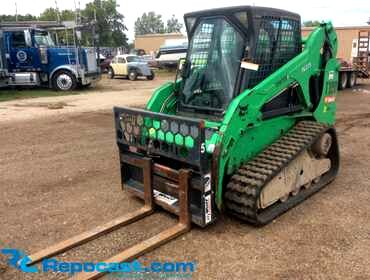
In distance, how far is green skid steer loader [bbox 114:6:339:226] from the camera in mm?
3982

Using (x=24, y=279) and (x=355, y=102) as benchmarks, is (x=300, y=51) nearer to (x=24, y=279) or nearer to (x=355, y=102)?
(x=24, y=279)

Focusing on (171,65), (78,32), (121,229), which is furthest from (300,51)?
(171,65)

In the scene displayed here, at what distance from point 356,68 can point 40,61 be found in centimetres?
1532

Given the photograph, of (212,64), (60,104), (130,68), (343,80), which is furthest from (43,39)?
(212,64)

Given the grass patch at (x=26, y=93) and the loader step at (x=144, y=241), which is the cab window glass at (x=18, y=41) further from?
the loader step at (x=144, y=241)

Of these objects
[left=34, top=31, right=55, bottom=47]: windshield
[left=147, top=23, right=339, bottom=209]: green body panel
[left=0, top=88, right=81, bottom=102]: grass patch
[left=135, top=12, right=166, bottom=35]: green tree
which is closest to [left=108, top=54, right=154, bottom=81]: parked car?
[left=34, top=31, right=55, bottom=47]: windshield

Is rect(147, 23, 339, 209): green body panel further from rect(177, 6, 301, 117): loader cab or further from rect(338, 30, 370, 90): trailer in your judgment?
rect(338, 30, 370, 90): trailer

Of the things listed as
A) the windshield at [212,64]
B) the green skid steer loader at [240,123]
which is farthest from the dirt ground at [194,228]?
the windshield at [212,64]

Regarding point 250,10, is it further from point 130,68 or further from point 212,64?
point 130,68

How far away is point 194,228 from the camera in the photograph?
417 centimetres

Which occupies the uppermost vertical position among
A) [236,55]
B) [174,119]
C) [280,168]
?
[236,55]

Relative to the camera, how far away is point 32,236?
4.10m

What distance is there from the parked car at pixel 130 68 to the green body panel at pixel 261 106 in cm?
2102

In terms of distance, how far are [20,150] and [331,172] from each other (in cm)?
560
